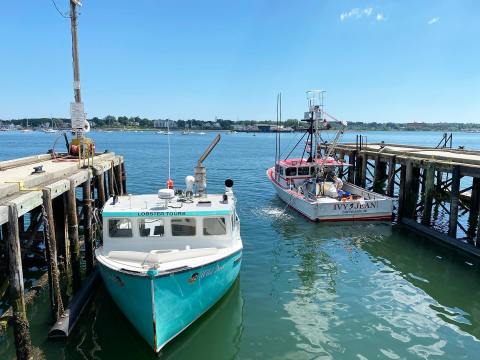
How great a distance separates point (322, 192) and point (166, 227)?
1624 cm

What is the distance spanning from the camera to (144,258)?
11.2m

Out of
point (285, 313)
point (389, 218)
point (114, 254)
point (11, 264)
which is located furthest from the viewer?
point (389, 218)

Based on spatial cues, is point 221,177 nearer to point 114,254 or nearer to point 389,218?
Result: point 389,218

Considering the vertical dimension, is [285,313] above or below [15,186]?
below

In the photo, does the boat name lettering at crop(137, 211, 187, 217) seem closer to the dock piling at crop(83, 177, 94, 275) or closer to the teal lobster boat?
the teal lobster boat

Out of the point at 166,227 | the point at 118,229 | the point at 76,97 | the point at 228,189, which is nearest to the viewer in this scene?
the point at 166,227

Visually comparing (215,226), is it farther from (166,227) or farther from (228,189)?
(228,189)

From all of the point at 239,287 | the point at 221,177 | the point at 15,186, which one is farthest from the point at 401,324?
the point at 221,177

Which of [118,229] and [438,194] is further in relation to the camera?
[438,194]

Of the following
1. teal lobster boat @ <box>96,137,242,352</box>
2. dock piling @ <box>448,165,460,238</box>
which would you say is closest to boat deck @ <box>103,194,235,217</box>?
teal lobster boat @ <box>96,137,242,352</box>

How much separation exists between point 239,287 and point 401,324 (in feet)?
17.8

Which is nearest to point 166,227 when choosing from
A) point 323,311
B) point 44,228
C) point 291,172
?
point 44,228

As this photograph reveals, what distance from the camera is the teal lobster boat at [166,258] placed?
9.93m

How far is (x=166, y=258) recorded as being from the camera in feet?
36.3
